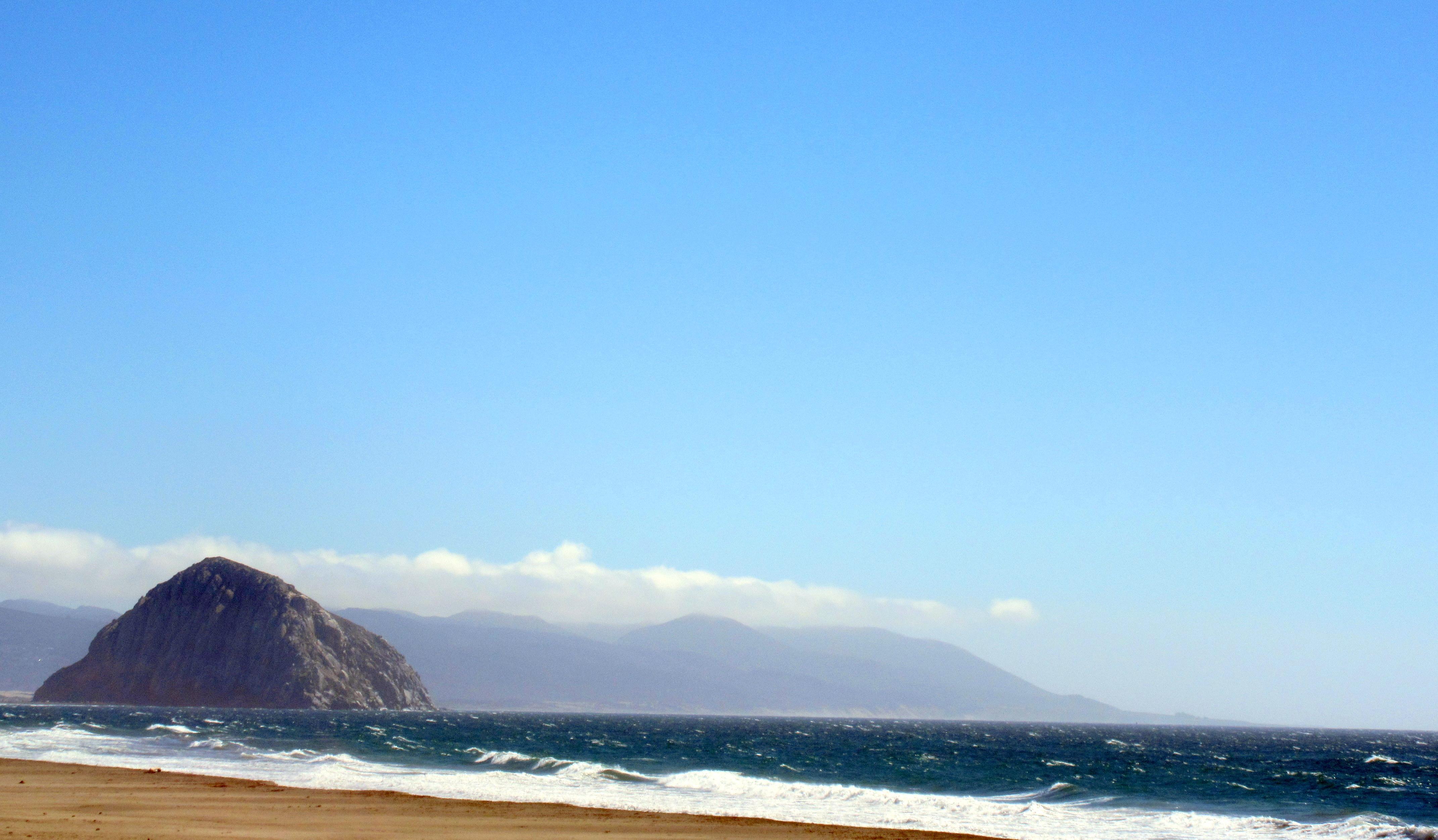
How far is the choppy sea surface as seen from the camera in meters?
39.7

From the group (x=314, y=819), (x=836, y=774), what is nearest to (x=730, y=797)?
(x=314, y=819)

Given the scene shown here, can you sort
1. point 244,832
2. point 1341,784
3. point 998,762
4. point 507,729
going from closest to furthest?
point 244,832
point 1341,784
point 998,762
point 507,729

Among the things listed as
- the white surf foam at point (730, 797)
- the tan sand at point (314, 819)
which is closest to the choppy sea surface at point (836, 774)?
the white surf foam at point (730, 797)

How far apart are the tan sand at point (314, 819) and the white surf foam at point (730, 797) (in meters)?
2.70

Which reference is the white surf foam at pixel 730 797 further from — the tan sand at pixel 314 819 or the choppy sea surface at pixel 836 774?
the tan sand at pixel 314 819

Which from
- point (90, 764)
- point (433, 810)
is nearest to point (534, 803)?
point (433, 810)

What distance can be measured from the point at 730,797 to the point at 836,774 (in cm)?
2163

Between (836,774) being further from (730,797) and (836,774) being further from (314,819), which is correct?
(314,819)

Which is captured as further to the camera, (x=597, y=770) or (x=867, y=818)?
(x=597, y=770)

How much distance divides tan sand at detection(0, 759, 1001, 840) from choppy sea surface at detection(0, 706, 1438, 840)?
10.1 ft

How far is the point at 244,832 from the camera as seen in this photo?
29.0m

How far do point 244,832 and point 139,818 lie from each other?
4.55 meters

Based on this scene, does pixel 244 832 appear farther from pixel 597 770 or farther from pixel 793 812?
pixel 597 770

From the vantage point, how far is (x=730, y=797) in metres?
45.4
